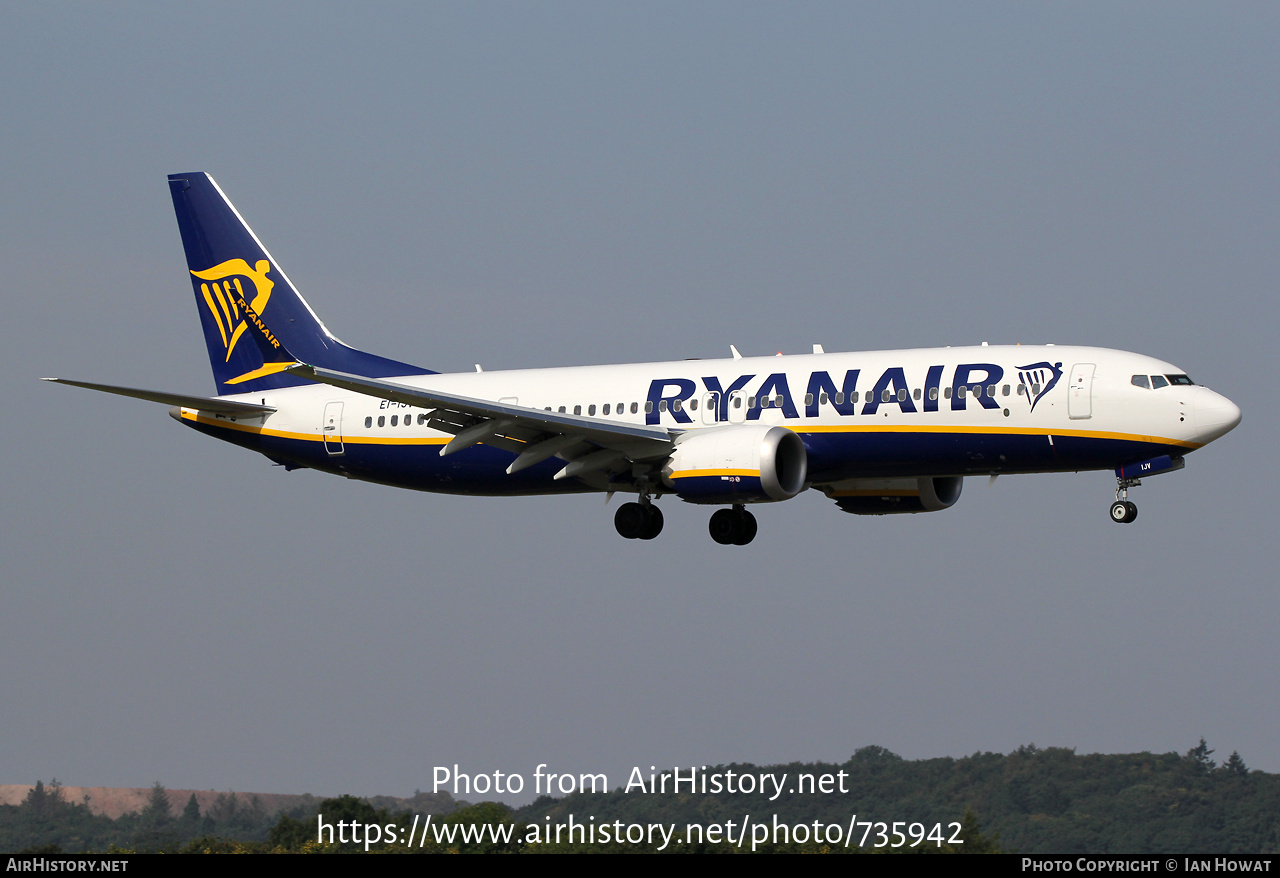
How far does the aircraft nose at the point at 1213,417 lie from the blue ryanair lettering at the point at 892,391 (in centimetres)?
689

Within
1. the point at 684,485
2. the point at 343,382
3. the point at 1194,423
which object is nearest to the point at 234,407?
the point at 343,382

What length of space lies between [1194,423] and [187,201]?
1310 inches

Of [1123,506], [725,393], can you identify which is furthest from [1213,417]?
[725,393]

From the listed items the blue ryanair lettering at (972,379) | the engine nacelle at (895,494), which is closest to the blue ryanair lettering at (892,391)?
the blue ryanair lettering at (972,379)

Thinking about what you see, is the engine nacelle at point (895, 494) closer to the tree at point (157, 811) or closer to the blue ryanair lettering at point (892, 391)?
the blue ryanair lettering at point (892, 391)

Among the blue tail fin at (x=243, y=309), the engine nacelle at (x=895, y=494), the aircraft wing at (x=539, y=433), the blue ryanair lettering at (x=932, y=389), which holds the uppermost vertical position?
the blue tail fin at (x=243, y=309)

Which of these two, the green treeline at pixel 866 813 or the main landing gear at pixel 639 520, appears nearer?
the main landing gear at pixel 639 520

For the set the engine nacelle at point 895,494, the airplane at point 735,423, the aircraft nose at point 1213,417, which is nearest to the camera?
the aircraft nose at point 1213,417

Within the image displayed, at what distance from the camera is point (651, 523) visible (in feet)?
152

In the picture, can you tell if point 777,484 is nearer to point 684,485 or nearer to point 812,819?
point 684,485

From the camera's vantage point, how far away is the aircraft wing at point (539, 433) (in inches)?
1649

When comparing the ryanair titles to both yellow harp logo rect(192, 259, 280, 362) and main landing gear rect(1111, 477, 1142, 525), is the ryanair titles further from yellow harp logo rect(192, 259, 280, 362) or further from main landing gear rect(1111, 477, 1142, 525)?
yellow harp logo rect(192, 259, 280, 362)

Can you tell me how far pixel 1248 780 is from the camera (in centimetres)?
11462

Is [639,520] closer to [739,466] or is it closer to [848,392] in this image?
[739,466]
